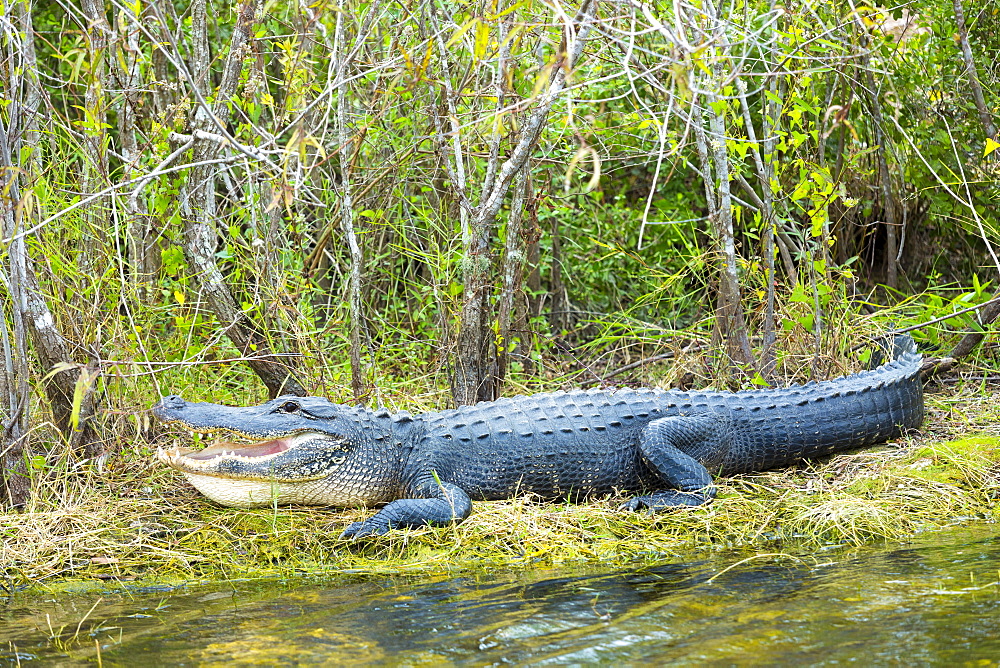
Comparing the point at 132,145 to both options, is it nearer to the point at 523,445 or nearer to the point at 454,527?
the point at 523,445

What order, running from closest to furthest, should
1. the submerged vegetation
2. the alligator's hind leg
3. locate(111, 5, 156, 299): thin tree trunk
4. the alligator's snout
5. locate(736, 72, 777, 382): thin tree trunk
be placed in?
the submerged vegetation → the alligator's snout → the alligator's hind leg → locate(111, 5, 156, 299): thin tree trunk → locate(736, 72, 777, 382): thin tree trunk

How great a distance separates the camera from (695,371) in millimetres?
6215

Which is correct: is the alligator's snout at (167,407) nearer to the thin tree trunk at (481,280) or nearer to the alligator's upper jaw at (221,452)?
the alligator's upper jaw at (221,452)

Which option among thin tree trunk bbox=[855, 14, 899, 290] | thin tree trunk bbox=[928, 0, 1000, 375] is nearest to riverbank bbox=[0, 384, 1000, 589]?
thin tree trunk bbox=[928, 0, 1000, 375]

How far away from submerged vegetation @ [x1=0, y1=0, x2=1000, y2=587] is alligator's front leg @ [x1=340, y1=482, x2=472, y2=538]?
0.24 feet

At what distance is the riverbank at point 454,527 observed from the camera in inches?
162

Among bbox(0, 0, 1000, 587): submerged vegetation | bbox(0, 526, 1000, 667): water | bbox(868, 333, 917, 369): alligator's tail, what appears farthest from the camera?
bbox(868, 333, 917, 369): alligator's tail

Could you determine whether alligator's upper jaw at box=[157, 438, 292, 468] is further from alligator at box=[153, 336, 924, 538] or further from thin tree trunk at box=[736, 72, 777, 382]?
thin tree trunk at box=[736, 72, 777, 382]

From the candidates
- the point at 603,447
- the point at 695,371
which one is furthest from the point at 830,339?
the point at 603,447

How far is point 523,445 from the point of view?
15.7 ft

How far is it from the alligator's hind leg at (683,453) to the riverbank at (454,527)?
97 mm

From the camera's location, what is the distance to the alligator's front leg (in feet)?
14.2

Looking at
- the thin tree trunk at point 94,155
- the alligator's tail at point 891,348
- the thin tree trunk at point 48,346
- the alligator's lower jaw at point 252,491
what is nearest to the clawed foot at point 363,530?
the alligator's lower jaw at point 252,491

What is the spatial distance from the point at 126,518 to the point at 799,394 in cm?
321
